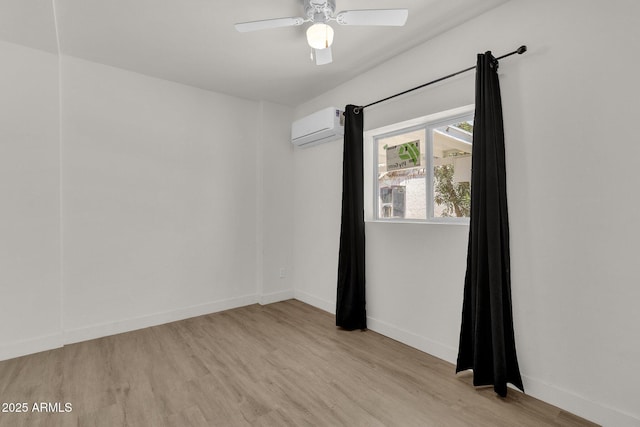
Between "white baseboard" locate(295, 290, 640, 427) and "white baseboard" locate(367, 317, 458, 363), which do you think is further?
"white baseboard" locate(367, 317, 458, 363)

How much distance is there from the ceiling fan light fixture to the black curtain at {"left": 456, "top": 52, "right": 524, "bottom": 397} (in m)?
1.04

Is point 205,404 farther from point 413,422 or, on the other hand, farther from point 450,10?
Result: point 450,10

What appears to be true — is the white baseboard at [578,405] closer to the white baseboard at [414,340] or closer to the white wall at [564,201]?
the white wall at [564,201]

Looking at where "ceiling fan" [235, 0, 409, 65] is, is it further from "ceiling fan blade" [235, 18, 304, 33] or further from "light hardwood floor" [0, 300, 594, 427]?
"light hardwood floor" [0, 300, 594, 427]

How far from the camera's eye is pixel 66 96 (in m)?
2.83

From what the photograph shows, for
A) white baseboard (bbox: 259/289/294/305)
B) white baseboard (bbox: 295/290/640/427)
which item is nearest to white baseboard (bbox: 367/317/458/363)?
white baseboard (bbox: 295/290/640/427)

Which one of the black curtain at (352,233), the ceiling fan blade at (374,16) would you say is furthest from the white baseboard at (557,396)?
the ceiling fan blade at (374,16)

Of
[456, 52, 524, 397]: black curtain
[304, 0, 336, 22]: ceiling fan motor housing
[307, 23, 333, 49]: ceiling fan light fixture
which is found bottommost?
[456, 52, 524, 397]: black curtain

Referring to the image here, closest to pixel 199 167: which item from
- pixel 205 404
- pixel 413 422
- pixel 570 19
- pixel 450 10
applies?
pixel 205 404

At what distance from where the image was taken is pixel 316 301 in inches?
152

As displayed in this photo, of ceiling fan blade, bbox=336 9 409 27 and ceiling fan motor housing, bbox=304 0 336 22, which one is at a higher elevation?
ceiling fan motor housing, bbox=304 0 336 22

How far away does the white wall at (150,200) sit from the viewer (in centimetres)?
288

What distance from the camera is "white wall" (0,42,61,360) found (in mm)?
2529

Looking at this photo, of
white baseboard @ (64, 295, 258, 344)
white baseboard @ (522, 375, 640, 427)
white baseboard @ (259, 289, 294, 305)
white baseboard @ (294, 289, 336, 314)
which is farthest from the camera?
white baseboard @ (259, 289, 294, 305)
